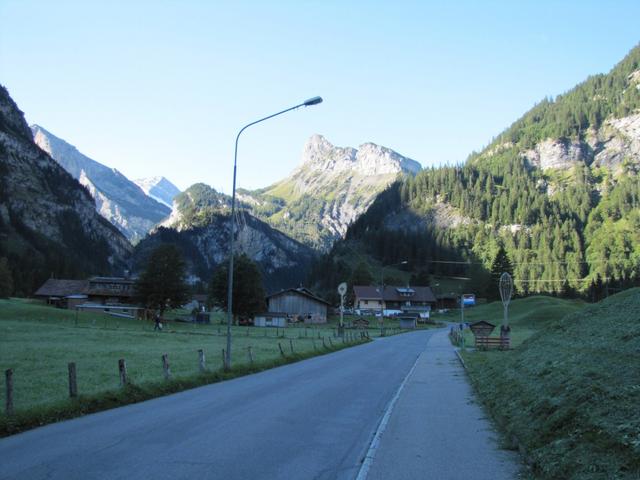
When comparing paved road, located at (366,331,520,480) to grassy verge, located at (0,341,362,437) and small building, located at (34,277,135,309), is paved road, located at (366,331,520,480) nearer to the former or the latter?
grassy verge, located at (0,341,362,437)

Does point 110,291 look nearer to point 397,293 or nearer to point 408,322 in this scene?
point 408,322

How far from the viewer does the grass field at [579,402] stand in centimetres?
750

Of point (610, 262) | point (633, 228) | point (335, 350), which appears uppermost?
point (633, 228)

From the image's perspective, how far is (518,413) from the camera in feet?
39.8

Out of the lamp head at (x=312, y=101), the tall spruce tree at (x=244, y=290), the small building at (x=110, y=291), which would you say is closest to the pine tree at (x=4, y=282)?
the small building at (x=110, y=291)

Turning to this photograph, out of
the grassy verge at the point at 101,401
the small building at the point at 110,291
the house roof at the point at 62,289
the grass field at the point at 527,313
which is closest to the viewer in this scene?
the grassy verge at the point at 101,401

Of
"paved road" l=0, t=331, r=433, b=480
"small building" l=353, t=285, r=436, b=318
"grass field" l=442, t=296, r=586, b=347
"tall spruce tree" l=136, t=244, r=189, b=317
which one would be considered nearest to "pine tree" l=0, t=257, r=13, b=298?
"tall spruce tree" l=136, t=244, r=189, b=317

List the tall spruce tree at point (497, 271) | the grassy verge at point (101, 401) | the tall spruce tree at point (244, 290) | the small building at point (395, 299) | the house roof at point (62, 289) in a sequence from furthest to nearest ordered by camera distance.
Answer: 1. the tall spruce tree at point (497, 271)
2. the small building at point (395, 299)
3. the house roof at point (62, 289)
4. the tall spruce tree at point (244, 290)
5. the grassy verge at point (101, 401)

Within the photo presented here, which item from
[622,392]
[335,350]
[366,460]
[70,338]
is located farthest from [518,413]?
[70,338]

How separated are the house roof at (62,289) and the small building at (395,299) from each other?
2428 inches

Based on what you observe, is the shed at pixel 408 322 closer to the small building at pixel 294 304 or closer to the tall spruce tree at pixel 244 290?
the small building at pixel 294 304

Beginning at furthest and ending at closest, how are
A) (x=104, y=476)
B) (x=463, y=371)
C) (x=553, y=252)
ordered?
(x=553, y=252)
(x=463, y=371)
(x=104, y=476)

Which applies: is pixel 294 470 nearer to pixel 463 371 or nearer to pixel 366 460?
pixel 366 460

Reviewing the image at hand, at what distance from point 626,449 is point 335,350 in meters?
34.7
